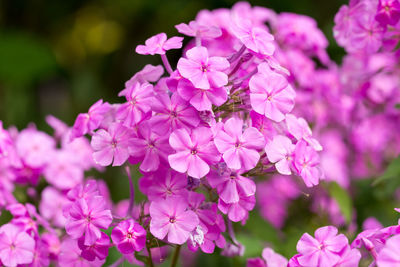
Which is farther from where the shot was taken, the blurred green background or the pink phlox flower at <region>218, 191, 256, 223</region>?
the blurred green background

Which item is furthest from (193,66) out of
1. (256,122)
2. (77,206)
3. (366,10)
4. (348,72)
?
(348,72)

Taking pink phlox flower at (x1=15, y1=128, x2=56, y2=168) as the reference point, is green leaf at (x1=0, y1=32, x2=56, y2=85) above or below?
below

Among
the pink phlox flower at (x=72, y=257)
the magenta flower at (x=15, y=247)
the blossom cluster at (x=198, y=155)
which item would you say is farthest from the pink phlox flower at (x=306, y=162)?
the magenta flower at (x=15, y=247)

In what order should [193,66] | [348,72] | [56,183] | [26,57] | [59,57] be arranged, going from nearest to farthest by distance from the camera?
[193,66]
[56,183]
[348,72]
[26,57]
[59,57]

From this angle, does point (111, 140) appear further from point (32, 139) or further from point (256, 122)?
point (32, 139)

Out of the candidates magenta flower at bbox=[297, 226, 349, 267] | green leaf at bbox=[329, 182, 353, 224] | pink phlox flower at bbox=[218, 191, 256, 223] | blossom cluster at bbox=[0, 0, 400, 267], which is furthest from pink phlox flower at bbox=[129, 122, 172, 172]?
green leaf at bbox=[329, 182, 353, 224]

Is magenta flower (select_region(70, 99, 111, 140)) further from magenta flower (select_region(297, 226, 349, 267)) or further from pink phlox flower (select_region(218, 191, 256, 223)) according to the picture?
magenta flower (select_region(297, 226, 349, 267))
